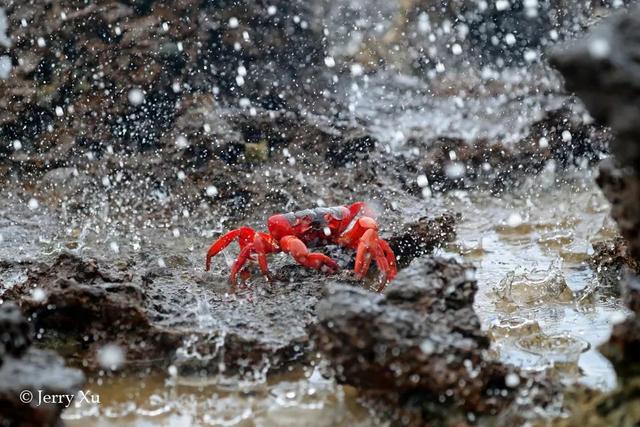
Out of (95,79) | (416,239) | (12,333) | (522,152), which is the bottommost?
(12,333)

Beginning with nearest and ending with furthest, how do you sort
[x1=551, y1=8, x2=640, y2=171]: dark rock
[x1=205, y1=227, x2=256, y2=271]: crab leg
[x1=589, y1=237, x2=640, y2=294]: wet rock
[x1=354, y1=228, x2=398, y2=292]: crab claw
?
[x1=551, y1=8, x2=640, y2=171]: dark rock → [x1=354, y1=228, x2=398, y2=292]: crab claw → [x1=589, y1=237, x2=640, y2=294]: wet rock → [x1=205, y1=227, x2=256, y2=271]: crab leg

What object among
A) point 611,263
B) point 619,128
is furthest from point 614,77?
point 611,263

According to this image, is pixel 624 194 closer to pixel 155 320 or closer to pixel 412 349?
pixel 412 349

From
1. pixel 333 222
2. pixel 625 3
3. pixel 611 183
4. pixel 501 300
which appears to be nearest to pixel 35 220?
pixel 333 222

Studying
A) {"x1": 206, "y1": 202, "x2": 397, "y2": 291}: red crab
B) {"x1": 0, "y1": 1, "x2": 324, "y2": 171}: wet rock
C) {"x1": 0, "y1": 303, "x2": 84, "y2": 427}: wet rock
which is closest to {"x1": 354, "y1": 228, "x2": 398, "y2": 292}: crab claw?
{"x1": 206, "y1": 202, "x2": 397, "y2": 291}: red crab

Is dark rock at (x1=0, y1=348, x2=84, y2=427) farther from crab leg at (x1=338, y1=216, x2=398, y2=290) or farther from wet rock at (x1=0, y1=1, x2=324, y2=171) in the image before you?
wet rock at (x1=0, y1=1, x2=324, y2=171)

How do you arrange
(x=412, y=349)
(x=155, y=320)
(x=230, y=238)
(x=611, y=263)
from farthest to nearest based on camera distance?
(x=230, y=238), (x=611, y=263), (x=155, y=320), (x=412, y=349)

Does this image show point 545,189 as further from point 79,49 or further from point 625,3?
point 79,49

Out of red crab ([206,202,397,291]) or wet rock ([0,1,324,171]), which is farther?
wet rock ([0,1,324,171])
